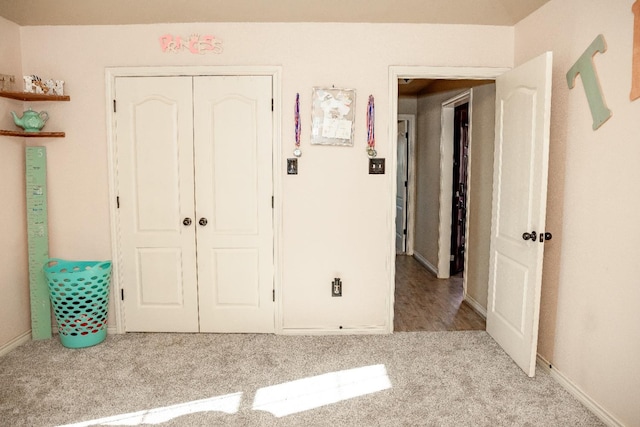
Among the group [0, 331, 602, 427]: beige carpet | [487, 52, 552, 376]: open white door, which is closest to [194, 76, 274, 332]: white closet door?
[0, 331, 602, 427]: beige carpet

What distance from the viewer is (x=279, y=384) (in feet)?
8.96

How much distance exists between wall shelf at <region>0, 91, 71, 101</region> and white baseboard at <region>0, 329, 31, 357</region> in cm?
→ 177

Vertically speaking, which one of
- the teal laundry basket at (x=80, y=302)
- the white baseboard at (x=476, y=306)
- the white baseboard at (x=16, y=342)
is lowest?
the white baseboard at (x=16, y=342)

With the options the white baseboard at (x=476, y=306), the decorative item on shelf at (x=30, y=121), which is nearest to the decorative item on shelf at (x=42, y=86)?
the decorative item on shelf at (x=30, y=121)

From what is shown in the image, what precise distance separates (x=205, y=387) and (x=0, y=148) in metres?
2.23

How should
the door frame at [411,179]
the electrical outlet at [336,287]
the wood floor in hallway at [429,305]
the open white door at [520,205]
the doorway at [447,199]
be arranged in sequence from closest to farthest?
the open white door at [520,205], the electrical outlet at [336,287], the wood floor in hallway at [429,305], the doorway at [447,199], the door frame at [411,179]

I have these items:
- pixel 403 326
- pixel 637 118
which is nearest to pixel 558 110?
pixel 637 118

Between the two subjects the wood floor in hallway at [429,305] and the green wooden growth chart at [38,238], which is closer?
the green wooden growth chart at [38,238]

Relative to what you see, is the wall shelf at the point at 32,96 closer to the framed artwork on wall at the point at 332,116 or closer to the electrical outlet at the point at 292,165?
the electrical outlet at the point at 292,165

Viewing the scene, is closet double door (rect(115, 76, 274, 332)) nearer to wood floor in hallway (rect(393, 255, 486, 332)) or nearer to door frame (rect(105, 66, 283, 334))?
door frame (rect(105, 66, 283, 334))

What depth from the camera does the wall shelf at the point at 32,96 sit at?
3139mm

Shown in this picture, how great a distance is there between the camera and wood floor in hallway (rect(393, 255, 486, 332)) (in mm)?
3732

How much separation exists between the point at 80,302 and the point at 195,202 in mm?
1084

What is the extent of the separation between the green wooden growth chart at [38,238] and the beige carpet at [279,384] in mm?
182
